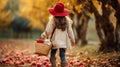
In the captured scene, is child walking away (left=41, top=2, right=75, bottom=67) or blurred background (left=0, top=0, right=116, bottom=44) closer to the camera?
child walking away (left=41, top=2, right=75, bottom=67)

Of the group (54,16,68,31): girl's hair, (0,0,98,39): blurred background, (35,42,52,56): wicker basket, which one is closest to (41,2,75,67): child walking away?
(54,16,68,31): girl's hair

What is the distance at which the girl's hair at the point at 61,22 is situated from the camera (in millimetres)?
12633

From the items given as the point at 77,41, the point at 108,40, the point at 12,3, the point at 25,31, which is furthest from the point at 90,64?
the point at 25,31

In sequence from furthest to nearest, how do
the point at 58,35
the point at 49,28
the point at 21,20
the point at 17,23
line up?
the point at 17,23 → the point at 21,20 → the point at 58,35 → the point at 49,28

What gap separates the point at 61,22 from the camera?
12.6 m

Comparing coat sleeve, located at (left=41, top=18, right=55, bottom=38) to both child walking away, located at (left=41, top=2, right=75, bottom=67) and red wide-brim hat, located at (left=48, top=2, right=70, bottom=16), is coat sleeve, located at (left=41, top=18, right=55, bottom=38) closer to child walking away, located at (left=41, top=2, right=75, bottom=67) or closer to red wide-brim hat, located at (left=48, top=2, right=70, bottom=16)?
child walking away, located at (left=41, top=2, right=75, bottom=67)

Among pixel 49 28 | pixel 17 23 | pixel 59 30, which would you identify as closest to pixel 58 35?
pixel 59 30

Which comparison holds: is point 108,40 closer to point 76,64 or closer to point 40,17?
point 76,64

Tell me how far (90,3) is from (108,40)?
2118 millimetres

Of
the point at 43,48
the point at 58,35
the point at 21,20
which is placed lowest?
the point at 21,20

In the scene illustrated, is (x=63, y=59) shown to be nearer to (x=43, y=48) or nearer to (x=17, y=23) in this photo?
(x=43, y=48)

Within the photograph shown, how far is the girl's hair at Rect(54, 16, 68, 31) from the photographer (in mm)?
12633

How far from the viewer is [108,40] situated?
2056 centimetres

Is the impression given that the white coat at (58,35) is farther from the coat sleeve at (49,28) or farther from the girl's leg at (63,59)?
the girl's leg at (63,59)
